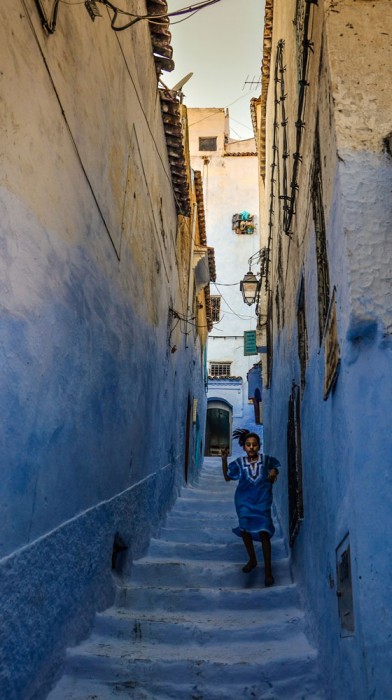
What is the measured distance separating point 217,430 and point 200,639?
2648 centimetres

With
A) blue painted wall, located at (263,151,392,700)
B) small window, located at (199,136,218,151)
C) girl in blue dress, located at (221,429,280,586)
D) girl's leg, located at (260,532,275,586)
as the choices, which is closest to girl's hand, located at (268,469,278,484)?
girl in blue dress, located at (221,429,280,586)

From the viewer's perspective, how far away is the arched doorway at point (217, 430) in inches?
1170

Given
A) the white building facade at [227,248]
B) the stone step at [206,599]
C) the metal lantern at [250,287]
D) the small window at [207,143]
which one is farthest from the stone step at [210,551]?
the small window at [207,143]

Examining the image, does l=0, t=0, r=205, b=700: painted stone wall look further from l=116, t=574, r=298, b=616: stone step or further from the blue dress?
the blue dress

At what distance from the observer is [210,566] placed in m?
5.06

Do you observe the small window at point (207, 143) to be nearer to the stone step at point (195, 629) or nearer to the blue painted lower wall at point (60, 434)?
the blue painted lower wall at point (60, 434)

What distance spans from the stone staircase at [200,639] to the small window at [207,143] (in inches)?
1201

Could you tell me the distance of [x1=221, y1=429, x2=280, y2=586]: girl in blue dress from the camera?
16.0ft

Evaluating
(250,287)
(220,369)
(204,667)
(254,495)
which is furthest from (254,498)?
(220,369)

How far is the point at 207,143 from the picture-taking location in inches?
1275

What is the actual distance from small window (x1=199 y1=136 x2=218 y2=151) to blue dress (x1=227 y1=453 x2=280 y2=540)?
3024 cm

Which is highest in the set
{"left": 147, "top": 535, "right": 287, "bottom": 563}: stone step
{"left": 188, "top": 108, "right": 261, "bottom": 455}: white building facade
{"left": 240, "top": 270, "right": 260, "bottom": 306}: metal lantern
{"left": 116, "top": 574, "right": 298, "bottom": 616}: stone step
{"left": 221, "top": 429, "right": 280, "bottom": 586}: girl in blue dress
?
{"left": 188, "top": 108, "right": 261, "bottom": 455}: white building facade

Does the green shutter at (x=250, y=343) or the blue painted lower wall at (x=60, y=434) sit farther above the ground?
the green shutter at (x=250, y=343)

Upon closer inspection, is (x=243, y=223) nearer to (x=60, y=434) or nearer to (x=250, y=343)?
(x=250, y=343)
